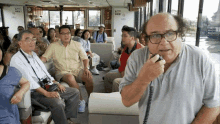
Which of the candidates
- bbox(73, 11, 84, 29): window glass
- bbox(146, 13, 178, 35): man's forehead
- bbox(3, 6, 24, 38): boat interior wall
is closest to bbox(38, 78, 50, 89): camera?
bbox(146, 13, 178, 35): man's forehead

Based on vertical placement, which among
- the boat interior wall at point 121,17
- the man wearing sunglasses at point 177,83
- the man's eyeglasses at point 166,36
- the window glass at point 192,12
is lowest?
the man wearing sunglasses at point 177,83

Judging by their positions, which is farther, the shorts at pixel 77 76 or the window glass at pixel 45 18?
the window glass at pixel 45 18

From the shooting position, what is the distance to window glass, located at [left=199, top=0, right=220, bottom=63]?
85.3 inches

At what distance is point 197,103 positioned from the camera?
A: 3.27 ft

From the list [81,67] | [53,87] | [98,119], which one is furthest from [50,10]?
[98,119]

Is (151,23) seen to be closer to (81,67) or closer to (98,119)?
(98,119)

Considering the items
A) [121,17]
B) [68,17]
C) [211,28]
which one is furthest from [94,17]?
[211,28]

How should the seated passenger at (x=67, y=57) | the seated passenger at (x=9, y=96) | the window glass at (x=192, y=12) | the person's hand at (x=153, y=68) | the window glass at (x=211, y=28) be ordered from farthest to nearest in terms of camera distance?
the seated passenger at (x=67, y=57), the window glass at (x=192, y=12), the window glass at (x=211, y=28), the seated passenger at (x=9, y=96), the person's hand at (x=153, y=68)

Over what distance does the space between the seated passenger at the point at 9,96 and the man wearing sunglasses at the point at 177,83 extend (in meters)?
1.27

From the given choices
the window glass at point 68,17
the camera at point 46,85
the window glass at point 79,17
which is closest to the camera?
the camera at point 46,85

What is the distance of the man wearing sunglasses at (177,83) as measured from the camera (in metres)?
0.96

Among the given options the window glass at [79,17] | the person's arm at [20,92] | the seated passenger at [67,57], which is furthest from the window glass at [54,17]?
the person's arm at [20,92]

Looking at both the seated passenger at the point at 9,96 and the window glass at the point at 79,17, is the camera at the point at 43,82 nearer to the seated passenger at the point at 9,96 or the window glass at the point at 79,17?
the seated passenger at the point at 9,96

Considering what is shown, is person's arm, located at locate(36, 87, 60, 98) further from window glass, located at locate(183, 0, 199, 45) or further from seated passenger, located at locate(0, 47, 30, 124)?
window glass, located at locate(183, 0, 199, 45)
